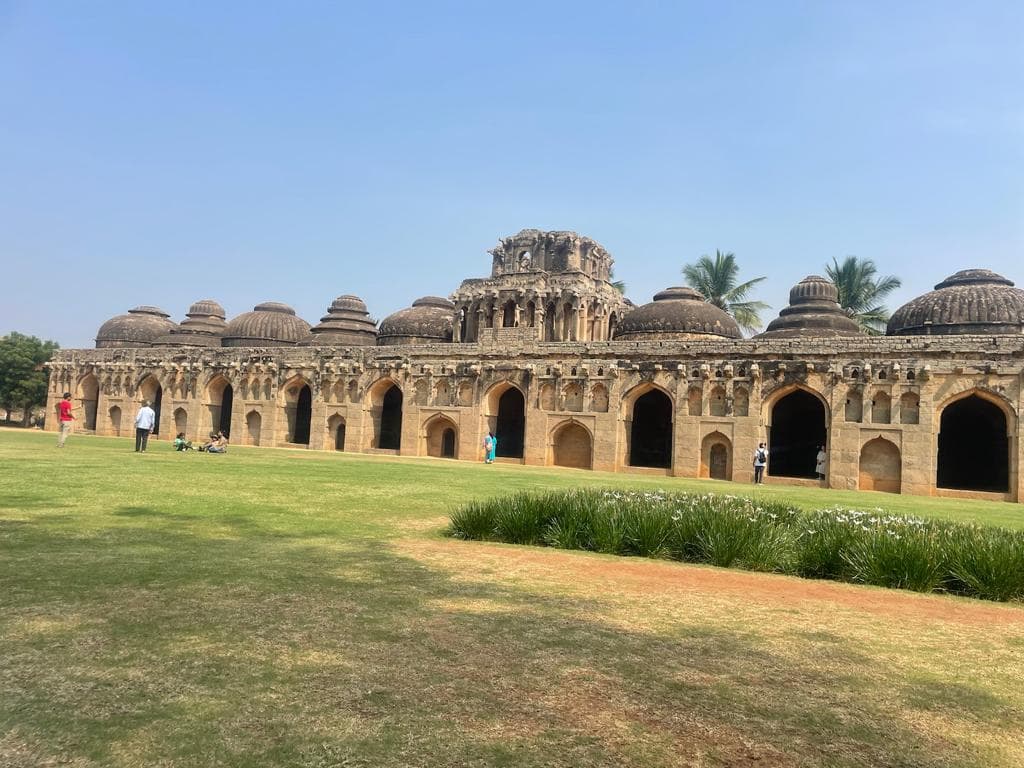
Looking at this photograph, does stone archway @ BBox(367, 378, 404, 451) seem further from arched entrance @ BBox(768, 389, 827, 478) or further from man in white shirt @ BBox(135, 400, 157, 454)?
arched entrance @ BBox(768, 389, 827, 478)

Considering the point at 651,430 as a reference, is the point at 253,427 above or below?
below

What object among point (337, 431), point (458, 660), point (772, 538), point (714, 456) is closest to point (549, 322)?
point (337, 431)

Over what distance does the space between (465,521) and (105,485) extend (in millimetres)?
7045

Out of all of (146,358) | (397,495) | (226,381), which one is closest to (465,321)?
(226,381)

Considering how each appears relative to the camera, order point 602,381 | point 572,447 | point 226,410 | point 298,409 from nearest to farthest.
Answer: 1. point 602,381
2. point 572,447
3. point 298,409
4. point 226,410

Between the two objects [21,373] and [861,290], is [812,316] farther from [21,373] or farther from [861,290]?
[21,373]

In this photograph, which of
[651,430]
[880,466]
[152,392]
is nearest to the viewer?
[880,466]

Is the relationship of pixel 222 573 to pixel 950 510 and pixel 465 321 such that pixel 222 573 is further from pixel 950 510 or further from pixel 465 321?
pixel 465 321

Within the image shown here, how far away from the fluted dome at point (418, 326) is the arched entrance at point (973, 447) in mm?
27832

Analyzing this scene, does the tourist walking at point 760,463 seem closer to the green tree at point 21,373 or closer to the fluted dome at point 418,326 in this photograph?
the fluted dome at point 418,326

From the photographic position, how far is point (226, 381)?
145 ft

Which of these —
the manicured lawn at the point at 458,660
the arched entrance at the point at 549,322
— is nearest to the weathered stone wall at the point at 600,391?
the arched entrance at the point at 549,322

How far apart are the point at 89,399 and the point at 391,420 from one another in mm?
22169

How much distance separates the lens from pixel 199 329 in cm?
5328
